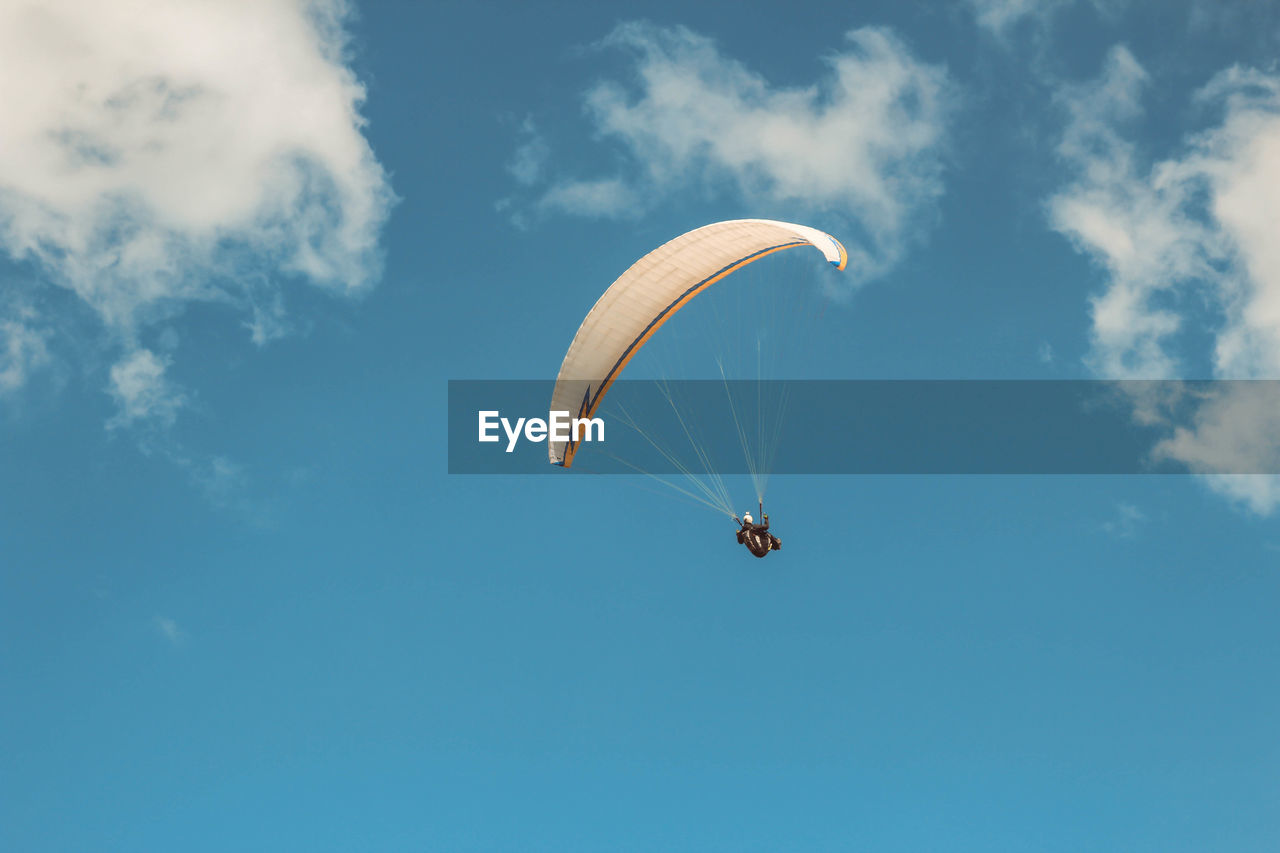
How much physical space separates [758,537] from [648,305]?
8.25 meters

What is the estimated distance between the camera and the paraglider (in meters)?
26.9

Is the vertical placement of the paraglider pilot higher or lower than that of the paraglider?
lower

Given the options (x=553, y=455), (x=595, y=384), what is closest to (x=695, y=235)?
(x=595, y=384)

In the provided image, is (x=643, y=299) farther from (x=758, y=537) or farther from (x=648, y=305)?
(x=758, y=537)

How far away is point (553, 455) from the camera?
27.7 m

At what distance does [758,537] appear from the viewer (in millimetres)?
26984

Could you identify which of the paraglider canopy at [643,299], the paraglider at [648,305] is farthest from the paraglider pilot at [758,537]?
the paraglider canopy at [643,299]

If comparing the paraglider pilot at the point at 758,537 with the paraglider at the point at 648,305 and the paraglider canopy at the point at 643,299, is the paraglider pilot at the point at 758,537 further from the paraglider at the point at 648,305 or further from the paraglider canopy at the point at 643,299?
the paraglider canopy at the point at 643,299

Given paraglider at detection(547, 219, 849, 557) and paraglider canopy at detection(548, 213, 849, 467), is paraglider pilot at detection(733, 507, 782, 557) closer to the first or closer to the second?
paraglider at detection(547, 219, 849, 557)

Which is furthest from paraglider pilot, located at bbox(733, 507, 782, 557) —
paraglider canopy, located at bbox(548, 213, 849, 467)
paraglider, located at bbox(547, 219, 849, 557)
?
paraglider canopy, located at bbox(548, 213, 849, 467)

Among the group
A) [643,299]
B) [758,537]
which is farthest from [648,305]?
[758,537]

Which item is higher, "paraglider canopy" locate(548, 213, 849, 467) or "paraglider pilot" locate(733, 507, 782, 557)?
"paraglider canopy" locate(548, 213, 849, 467)

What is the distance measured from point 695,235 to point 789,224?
3.51m

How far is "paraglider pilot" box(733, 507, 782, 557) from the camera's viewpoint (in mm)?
26812
